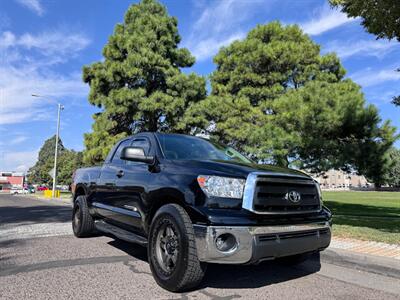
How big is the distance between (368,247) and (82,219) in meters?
4.99

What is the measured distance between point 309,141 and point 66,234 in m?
7.40

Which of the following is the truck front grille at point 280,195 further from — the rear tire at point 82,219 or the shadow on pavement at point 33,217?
the shadow on pavement at point 33,217

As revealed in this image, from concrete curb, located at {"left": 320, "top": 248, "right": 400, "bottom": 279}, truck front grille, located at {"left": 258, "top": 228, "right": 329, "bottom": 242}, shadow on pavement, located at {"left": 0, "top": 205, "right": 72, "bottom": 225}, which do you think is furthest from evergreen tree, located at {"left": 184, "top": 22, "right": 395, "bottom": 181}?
truck front grille, located at {"left": 258, "top": 228, "right": 329, "bottom": 242}

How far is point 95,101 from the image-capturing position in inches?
808

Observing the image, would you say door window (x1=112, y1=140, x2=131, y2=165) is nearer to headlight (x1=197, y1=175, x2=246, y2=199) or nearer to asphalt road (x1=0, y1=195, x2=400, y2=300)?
asphalt road (x1=0, y1=195, x2=400, y2=300)

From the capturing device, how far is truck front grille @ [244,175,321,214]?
3.83m

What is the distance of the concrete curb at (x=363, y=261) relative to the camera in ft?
16.2

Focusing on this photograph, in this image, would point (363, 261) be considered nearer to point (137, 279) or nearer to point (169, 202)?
point (169, 202)

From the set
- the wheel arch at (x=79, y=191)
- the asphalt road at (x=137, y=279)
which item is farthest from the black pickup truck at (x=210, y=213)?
the wheel arch at (x=79, y=191)

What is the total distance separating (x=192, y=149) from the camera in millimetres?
5273

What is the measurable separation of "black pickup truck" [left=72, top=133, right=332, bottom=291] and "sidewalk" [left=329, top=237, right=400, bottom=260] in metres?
1.50

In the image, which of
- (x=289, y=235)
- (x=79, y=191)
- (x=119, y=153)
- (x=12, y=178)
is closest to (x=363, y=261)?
(x=289, y=235)

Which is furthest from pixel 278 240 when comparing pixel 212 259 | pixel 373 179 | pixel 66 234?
pixel 373 179

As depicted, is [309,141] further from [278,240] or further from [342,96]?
[278,240]
